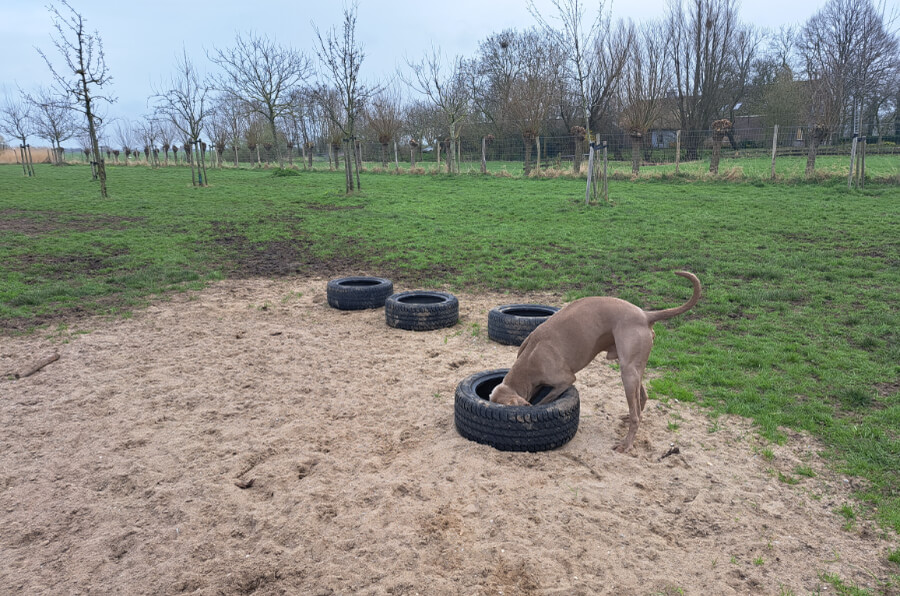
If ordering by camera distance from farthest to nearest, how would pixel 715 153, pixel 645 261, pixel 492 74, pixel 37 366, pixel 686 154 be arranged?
pixel 492 74, pixel 686 154, pixel 715 153, pixel 645 261, pixel 37 366

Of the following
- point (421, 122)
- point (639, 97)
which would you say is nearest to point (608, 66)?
point (639, 97)

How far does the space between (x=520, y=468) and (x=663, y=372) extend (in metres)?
2.47

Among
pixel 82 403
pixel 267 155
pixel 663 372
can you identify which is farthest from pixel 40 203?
pixel 267 155

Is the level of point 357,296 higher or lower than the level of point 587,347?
lower

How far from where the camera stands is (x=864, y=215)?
1312 centimetres

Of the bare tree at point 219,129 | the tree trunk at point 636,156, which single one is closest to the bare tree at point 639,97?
the tree trunk at point 636,156

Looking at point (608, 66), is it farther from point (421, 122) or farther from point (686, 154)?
point (421, 122)

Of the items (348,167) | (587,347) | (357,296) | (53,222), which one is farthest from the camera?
(348,167)

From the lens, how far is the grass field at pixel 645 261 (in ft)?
16.2

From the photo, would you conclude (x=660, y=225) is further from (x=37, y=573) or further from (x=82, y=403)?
(x=37, y=573)

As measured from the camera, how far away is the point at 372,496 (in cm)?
345

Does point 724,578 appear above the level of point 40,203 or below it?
below

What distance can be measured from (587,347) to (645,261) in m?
6.76

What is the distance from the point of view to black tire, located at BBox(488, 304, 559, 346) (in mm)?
6180
